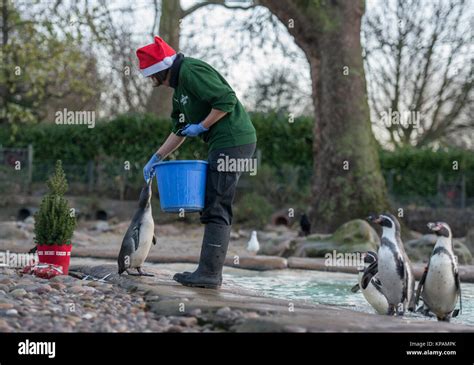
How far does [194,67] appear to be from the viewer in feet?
17.9

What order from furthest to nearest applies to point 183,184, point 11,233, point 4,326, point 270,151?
point 270,151
point 11,233
point 183,184
point 4,326

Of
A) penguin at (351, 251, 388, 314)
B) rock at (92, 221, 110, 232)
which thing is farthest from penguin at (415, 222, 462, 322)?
rock at (92, 221, 110, 232)

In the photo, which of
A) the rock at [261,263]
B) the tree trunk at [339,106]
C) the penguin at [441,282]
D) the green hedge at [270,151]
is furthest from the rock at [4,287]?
the green hedge at [270,151]

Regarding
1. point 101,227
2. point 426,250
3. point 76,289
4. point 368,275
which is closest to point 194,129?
point 76,289

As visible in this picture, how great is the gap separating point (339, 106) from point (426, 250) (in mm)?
3271

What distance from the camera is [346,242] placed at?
9672mm

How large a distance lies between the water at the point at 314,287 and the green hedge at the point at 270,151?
9271 mm

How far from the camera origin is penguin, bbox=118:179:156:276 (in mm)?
5969

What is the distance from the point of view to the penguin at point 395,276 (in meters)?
5.32

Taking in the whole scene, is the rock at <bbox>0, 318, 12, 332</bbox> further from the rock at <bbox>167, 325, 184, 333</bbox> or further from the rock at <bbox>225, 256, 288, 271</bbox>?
the rock at <bbox>225, 256, 288, 271</bbox>

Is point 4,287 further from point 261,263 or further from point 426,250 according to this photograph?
point 426,250

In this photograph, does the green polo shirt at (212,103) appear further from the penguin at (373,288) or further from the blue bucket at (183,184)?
the penguin at (373,288)

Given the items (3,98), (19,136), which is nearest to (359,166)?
(19,136)
